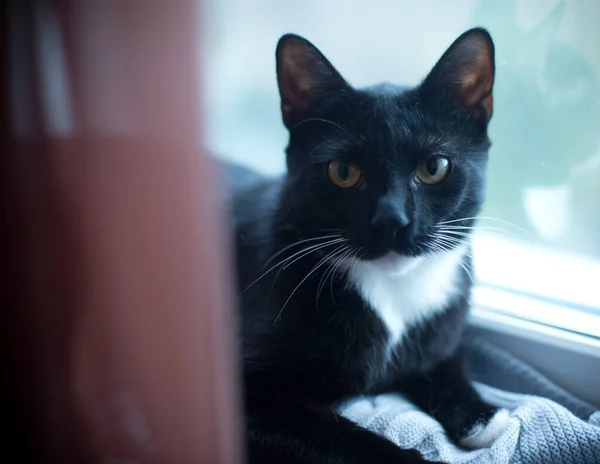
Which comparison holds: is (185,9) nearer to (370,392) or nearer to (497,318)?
(370,392)

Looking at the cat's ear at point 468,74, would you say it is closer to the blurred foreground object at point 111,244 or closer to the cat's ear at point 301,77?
the cat's ear at point 301,77

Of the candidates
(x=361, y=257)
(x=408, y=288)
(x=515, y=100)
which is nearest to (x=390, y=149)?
(x=361, y=257)

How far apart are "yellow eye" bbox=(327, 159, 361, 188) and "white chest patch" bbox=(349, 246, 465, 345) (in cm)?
14

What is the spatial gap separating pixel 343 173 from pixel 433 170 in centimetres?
15

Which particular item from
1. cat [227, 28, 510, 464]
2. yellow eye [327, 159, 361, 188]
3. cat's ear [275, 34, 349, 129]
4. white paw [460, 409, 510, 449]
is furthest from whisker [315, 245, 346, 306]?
white paw [460, 409, 510, 449]

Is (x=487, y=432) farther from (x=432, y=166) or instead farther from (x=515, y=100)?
(x=515, y=100)

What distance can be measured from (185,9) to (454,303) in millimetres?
780

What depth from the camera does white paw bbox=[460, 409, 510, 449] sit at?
3.02ft

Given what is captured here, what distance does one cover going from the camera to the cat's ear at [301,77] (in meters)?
0.86

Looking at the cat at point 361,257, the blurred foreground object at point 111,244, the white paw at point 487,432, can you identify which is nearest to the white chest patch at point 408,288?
the cat at point 361,257

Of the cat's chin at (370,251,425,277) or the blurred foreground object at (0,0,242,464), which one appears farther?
the cat's chin at (370,251,425,277)

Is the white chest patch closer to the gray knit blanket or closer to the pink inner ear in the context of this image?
the gray knit blanket

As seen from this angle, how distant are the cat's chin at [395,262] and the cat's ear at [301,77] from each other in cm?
30

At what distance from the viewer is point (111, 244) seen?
54 cm
